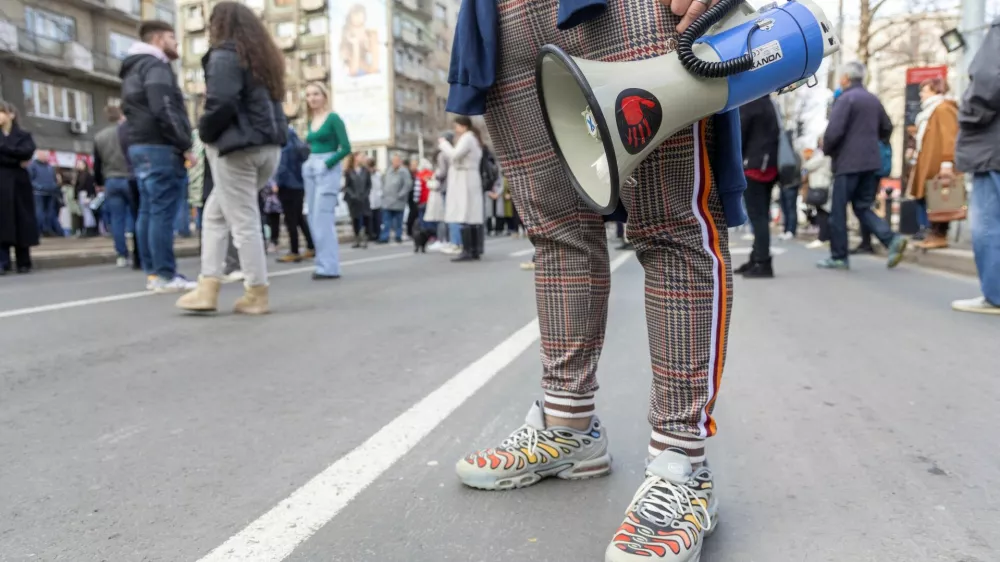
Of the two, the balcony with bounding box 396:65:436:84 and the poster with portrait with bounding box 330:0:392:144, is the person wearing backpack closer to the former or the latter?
the poster with portrait with bounding box 330:0:392:144

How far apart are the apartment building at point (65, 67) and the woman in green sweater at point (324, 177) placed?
1000 inches

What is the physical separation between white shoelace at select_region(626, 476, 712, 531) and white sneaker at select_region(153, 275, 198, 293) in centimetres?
536

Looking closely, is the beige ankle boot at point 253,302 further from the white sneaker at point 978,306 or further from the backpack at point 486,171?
the backpack at point 486,171

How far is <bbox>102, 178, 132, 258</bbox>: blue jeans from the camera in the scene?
8766 millimetres

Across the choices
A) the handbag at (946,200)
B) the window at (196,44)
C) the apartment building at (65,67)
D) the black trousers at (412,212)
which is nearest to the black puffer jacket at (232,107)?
the handbag at (946,200)

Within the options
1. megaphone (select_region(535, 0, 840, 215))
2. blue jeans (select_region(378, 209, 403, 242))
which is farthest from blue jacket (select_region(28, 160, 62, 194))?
megaphone (select_region(535, 0, 840, 215))

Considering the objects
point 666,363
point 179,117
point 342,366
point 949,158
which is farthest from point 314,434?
point 949,158

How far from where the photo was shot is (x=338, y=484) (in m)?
1.90

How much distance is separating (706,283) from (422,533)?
82 centimetres

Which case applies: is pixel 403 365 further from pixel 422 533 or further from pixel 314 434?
pixel 422 533

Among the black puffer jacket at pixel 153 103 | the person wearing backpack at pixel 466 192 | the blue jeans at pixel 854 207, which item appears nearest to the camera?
the black puffer jacket at pixel 153 103

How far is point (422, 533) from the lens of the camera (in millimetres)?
1624

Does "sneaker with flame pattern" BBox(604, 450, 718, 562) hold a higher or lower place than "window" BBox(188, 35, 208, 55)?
lower

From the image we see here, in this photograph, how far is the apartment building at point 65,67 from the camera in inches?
1152
